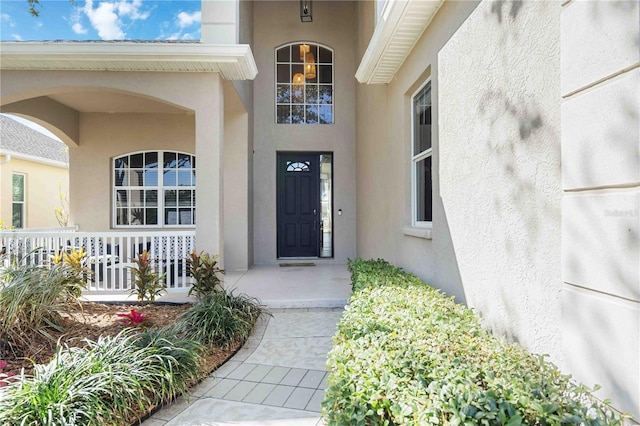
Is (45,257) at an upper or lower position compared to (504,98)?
lower

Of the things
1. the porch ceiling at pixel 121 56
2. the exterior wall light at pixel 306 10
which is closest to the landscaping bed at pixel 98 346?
the porch ceiling at pixel 121 56

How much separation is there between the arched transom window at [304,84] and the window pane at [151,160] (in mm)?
3125

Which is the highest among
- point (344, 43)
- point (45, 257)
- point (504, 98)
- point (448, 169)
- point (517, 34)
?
point (344, 43)

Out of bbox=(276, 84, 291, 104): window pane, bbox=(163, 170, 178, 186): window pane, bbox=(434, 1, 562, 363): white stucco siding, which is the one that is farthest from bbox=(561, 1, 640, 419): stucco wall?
bbox=(163, 170, 178, 186): window pane

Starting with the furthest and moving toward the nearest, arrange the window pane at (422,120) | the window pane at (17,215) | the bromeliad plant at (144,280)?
1. the window pane at (17,215)
2. the bromeliad plant at (144,280)
3. the window pane at (422,120)

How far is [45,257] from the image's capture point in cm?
586

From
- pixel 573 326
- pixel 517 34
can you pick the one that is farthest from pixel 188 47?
pixel 573 326

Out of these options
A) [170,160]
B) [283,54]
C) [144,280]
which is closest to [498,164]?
[144,280]

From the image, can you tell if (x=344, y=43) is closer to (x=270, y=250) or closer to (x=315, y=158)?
(x=315, y=158)

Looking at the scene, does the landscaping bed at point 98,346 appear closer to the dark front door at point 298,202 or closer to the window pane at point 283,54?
the dark front door at point 298,202

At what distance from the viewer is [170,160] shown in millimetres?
8664

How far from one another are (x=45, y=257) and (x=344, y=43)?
7727mm

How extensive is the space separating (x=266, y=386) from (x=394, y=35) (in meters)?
3.92

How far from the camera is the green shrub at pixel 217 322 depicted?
3521 mm
